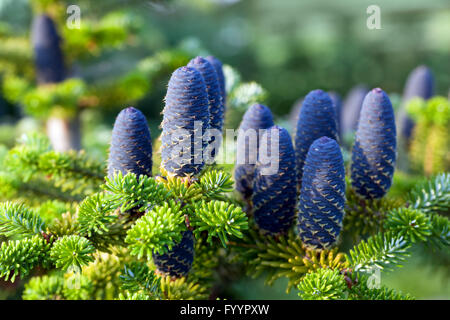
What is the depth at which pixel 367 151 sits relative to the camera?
0.64m

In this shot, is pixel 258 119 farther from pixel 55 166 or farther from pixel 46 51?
pixel 46 51

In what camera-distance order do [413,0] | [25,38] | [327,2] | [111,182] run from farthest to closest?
[327,2], [413,0], [25,38], [111,182]

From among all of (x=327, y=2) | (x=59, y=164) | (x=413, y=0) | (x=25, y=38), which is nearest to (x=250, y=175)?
(x=59, y=164)

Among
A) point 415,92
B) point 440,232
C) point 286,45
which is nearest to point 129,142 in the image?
point 440,232

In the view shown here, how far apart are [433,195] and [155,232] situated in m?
0.47

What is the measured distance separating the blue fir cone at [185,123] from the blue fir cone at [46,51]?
3.33 feet

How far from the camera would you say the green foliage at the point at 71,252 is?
47 centimetres

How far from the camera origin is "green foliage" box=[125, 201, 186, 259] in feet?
1.49

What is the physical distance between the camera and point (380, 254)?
562mm

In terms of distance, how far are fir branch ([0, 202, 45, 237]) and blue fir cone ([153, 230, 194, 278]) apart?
0.16 metres

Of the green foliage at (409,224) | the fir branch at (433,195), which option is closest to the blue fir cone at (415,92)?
the fir branch at (433,195)

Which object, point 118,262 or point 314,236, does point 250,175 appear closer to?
point 314,236

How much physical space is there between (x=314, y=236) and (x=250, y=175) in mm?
143
